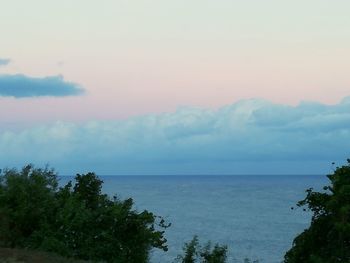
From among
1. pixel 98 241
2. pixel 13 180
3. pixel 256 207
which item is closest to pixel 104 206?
pixel 98 241

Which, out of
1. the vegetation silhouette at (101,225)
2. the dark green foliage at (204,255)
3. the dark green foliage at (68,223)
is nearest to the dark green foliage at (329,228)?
the vegetation silhouette at (101,225)

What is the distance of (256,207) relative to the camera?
142m

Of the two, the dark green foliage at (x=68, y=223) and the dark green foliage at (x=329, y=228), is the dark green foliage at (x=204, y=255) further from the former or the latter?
the dark green foliage at (x=329, y=228)

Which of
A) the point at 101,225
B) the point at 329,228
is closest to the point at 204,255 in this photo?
the point at 101,225

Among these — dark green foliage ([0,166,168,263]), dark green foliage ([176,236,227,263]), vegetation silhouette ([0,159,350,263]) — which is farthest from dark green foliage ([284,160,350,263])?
dark green foliage ([0,166,168,263])

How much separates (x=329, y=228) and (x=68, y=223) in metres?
13.6

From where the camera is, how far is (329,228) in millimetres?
29812

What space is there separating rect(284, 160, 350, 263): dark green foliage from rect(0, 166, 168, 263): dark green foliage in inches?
310

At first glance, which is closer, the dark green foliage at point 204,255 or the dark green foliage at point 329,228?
the dark green foliage at point 329,228

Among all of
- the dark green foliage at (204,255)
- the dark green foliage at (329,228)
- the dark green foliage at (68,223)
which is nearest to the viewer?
the dark green foliage at (329,228)

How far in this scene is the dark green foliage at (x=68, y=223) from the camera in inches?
1166

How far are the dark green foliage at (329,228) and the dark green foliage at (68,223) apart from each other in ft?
25.8

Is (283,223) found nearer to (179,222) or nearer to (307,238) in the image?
(179,222)

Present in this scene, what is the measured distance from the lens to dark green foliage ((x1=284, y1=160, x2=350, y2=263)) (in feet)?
91.9
